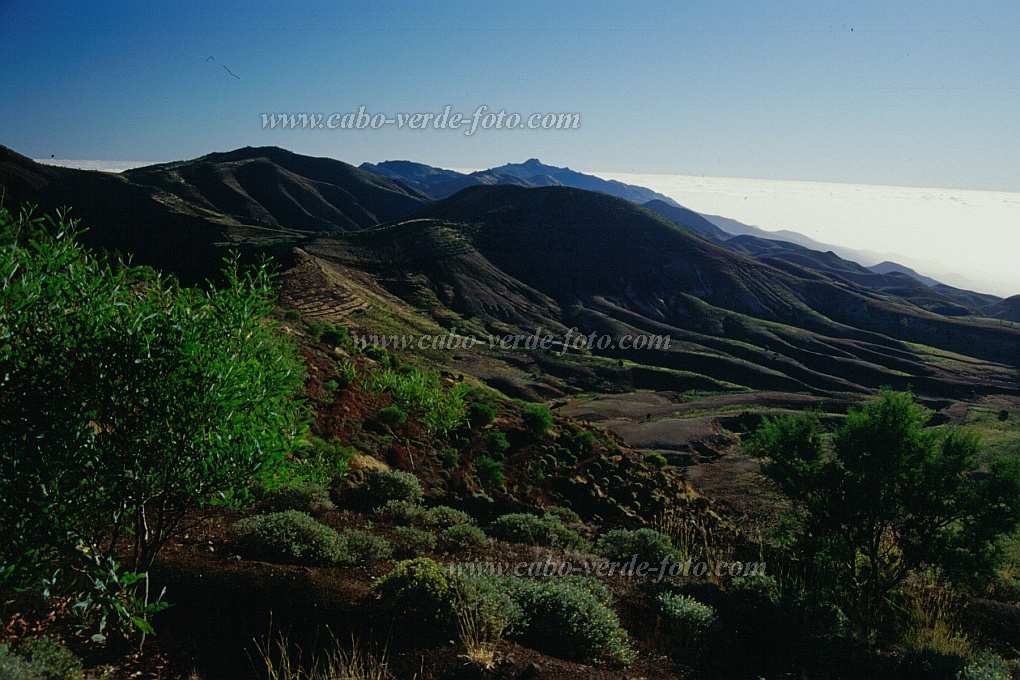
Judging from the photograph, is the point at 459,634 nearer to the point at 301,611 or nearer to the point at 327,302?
the point at 301,611

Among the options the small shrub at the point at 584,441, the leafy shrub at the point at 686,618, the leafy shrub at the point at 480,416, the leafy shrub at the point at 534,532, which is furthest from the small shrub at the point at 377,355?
the leafy shrub at the point at 686,618

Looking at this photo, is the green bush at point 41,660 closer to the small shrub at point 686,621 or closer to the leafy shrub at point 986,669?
the small shrub at point 686,621

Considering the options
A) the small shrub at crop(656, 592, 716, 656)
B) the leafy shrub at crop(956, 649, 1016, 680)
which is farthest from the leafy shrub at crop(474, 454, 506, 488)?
the leafy shrub at crop(956, 649, 1016, 680)

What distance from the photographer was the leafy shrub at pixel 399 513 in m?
12.1

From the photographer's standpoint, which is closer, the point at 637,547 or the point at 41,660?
the point at 41,660

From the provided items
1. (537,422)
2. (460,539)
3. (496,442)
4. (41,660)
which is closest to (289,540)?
(460,539)

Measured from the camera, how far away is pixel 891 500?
1088cm

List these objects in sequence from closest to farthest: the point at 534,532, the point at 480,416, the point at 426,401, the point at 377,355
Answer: the point at 534,532, the point at 426,401, the point at 480,416, the point at 377,355

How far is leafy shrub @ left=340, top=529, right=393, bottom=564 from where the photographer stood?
9633 millimetres

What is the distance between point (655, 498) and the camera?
20328 millimetres

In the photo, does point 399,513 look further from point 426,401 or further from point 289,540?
point 426,401

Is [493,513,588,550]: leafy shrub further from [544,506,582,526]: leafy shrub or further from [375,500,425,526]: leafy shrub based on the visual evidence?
[544,506,582,526]: leafy shrub

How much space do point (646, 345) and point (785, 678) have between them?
74971mm

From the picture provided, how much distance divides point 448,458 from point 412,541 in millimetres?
6573
